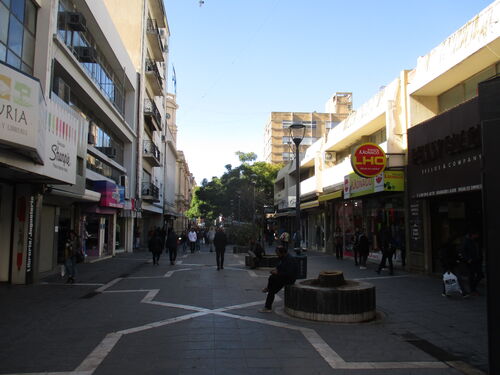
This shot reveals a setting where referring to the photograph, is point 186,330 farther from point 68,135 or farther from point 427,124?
point 427,124

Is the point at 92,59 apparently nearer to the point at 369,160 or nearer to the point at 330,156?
the point at 369,160

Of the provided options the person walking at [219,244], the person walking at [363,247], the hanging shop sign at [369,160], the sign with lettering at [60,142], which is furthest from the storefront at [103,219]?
the hanging shop sign at [369,160]

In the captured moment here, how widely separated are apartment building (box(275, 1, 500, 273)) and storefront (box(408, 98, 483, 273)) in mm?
29

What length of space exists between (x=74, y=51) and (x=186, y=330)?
15236 millimetres

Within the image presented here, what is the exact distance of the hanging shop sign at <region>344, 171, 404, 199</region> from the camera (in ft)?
53.7

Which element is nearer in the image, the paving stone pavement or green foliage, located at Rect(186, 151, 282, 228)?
the paving stone pavement

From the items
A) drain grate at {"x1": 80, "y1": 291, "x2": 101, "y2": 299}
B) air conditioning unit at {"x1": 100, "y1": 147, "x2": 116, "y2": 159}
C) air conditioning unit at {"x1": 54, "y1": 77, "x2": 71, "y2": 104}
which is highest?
air conditioning unit at {"x1": 54, "y1": 77, "x2": 71, "y2": 104}

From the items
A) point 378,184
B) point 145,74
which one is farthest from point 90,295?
point 145,74

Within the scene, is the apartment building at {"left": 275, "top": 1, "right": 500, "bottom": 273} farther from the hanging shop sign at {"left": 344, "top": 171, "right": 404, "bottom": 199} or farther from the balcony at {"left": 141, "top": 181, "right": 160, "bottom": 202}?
the balcony at {"left": 141, "top": 181, "right": 160, "bottom": 202}

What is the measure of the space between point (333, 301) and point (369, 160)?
972cm

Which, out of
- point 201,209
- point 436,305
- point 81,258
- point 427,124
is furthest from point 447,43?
point 201,209

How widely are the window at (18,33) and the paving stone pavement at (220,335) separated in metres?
6.42

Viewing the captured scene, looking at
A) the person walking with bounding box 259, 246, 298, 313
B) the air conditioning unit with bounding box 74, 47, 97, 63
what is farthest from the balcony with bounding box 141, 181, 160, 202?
the person walking with bounding box 259, 246, 298, 313

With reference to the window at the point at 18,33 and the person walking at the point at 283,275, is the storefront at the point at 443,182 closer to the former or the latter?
the person walking at the point at 283,275
